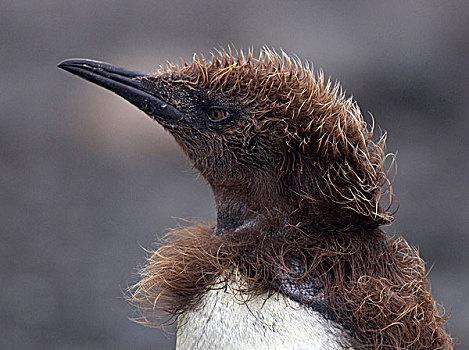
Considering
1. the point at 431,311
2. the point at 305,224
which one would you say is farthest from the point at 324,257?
the point at 431,311

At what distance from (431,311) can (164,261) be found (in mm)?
306

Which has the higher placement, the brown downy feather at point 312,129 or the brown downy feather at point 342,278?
the brown downy feather at point 312,129

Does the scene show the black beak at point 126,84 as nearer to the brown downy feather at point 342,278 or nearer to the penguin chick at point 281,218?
the penguin chick at point 281,218

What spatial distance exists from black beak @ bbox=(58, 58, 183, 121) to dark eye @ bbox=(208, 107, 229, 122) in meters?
0.03

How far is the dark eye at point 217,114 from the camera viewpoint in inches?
25.0

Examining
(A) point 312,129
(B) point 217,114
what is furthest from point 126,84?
(A) point 312,129

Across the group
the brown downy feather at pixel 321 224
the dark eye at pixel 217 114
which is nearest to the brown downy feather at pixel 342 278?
the brown downy feather at pixel 321 224

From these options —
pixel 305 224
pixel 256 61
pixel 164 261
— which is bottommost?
pixel 164 261

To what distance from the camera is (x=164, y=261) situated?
0.70m

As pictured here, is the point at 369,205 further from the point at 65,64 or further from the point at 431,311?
the point at 65,64

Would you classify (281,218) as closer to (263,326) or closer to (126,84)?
(263,326)

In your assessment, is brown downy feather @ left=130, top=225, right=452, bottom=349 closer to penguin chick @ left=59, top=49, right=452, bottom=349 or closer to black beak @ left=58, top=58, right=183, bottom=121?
penguin chick @ left=59, top=49, right=452, bottom=349

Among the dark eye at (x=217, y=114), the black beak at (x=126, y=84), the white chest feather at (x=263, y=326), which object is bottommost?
the white chest feather at (x=263, y=326)

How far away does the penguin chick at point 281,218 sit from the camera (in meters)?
0.60
